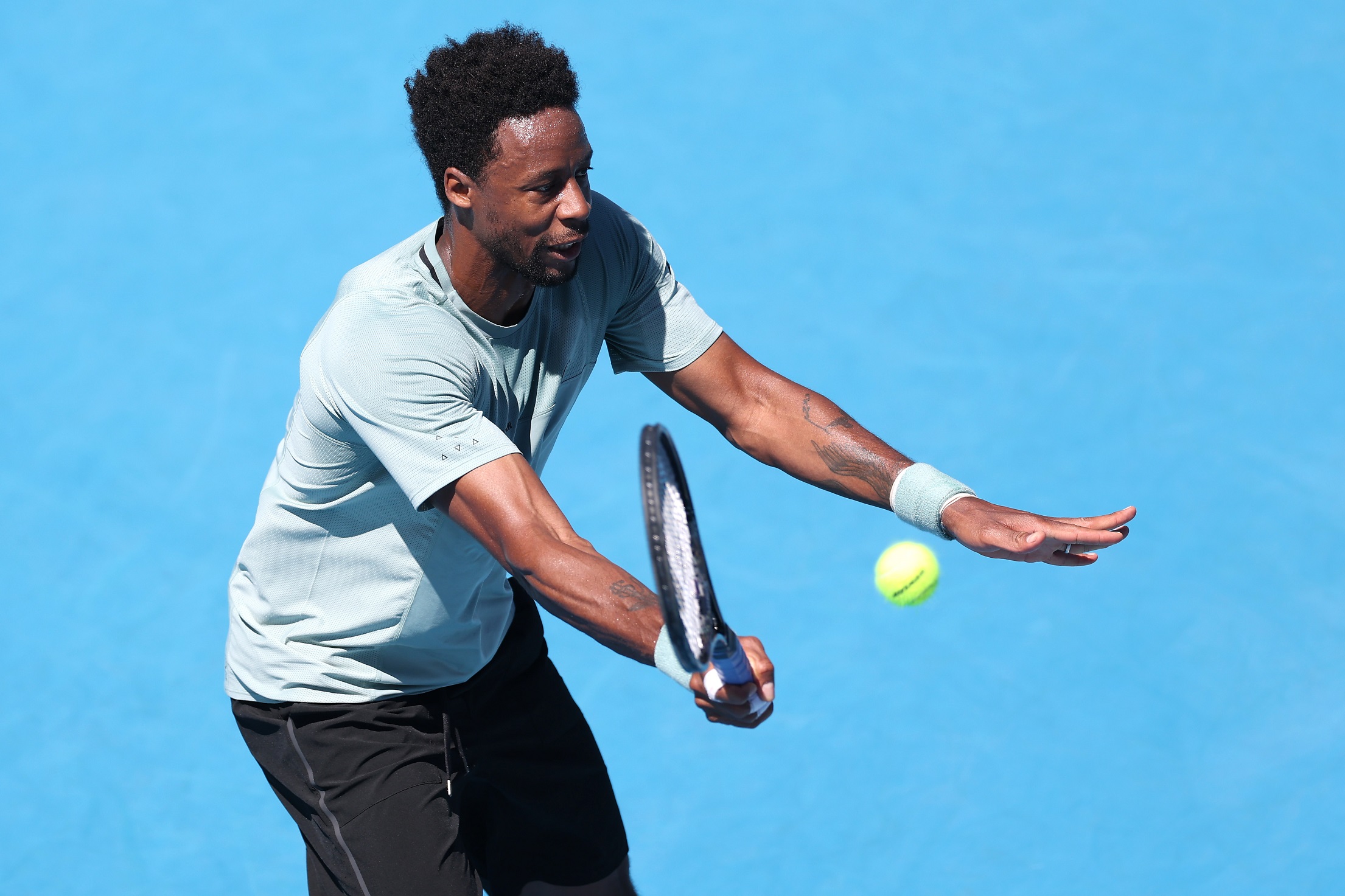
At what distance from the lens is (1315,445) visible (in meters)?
4.67

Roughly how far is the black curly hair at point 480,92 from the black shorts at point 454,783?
85 cm

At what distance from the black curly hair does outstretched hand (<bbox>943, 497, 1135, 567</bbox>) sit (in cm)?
84

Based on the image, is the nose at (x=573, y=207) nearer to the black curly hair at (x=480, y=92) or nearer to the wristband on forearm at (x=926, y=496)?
the black curly hair at (x=480, y=92)

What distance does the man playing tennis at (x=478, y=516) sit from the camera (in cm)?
188

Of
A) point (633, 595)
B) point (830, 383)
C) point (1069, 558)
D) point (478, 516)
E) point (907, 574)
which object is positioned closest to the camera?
point (633, 595)

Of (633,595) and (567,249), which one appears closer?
(633,595)

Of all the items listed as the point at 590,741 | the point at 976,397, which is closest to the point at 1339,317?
the point at 976,397

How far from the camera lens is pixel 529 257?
2004 millimetres

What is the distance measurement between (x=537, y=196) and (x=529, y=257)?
9cm

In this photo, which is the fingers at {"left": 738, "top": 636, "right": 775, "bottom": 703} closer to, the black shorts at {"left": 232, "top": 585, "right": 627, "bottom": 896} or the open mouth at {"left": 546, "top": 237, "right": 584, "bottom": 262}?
the open mouth at {"left": 546, "top": 237, "right": 584, "bottom": 262}

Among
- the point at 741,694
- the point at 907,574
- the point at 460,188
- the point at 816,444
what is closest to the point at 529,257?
the point at 460,188

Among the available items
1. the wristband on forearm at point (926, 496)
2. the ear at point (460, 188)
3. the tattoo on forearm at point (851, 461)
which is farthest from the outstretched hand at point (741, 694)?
the ear at point (460, 188)

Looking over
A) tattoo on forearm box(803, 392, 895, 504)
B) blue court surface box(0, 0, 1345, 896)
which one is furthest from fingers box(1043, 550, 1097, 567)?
blue court surface box(0, 0, 1345, 896)

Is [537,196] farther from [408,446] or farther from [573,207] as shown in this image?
[408,446]
